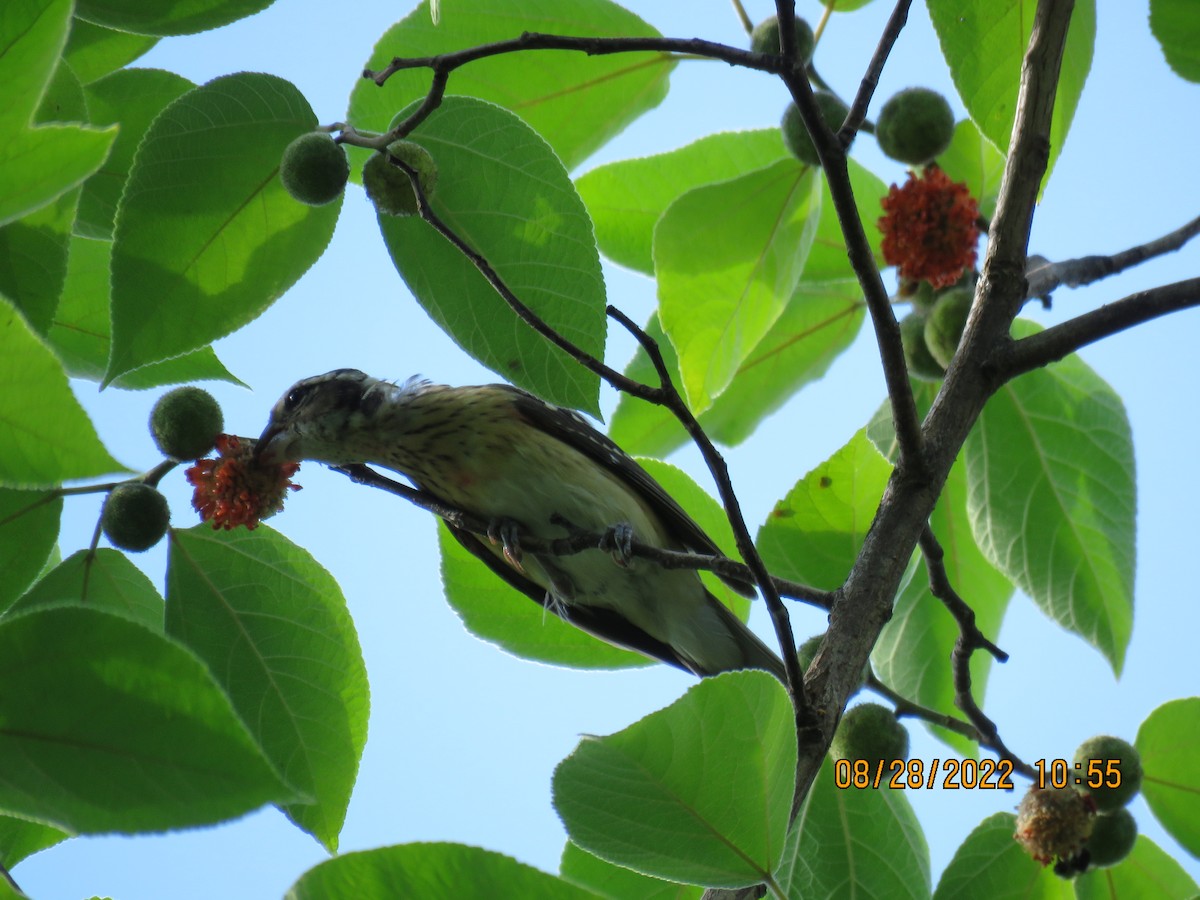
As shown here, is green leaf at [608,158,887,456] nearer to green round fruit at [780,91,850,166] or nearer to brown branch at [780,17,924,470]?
green round fruit at [780,91,850,166]

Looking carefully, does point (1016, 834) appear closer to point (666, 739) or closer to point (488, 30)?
point (666, 739)

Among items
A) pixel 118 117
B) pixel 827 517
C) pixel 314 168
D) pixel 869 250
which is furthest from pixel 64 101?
pixel 827 517

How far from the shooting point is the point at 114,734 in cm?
156

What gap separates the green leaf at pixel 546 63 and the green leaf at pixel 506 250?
29.8 inches

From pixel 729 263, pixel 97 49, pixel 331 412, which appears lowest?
pixel 729 263

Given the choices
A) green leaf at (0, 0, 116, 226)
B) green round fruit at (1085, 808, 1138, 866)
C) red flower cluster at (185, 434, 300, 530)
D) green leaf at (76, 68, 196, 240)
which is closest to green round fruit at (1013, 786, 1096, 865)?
green round fruit at (1085, 808, 1138, 866)

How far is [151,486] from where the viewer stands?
301 centimetres

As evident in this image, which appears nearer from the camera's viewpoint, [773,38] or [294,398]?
[773,38]

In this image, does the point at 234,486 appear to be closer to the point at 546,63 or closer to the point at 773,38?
the point at 546,63

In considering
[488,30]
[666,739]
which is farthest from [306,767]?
[488,30]

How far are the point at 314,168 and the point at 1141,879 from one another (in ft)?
8.88

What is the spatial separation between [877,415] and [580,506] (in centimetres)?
141

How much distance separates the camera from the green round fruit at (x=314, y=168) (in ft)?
8.70
